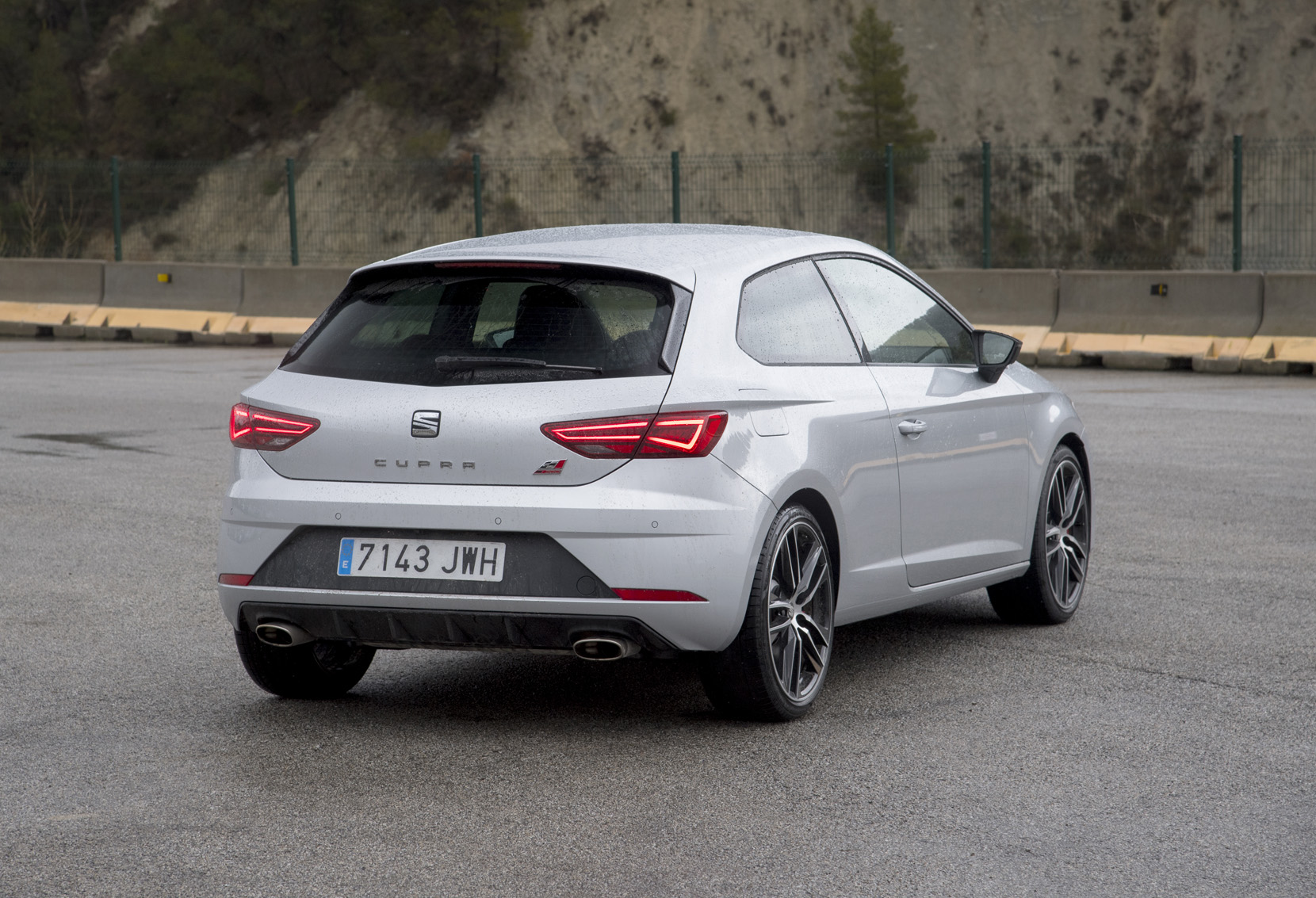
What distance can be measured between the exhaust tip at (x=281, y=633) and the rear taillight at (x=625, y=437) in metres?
1.02

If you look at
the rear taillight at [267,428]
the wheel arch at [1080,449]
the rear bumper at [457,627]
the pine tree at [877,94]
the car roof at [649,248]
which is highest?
the pine tree at [877,94]

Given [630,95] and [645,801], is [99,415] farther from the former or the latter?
[630,95]

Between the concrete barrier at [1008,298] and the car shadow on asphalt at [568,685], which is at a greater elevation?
the concrete barrier at [1008,298]

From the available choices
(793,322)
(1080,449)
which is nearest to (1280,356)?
(1080,449)

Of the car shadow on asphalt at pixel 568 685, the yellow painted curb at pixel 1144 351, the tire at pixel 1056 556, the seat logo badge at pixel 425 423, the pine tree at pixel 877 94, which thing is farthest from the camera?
the pine tree at pixel 877 94

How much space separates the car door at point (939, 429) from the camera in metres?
5.94

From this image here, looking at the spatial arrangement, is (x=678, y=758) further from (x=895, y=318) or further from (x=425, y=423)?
(x=895, y=318)

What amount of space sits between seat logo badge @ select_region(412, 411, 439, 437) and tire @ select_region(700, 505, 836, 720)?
3.38 feet

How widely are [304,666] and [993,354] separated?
2757 millimetres

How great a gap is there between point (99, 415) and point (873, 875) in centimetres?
1184

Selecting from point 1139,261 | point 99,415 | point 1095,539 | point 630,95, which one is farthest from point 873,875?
point 630,95

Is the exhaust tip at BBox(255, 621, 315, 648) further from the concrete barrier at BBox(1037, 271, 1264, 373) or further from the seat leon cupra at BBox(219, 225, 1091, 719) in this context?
the concrete barrier at BBox(1037, 271, 1264, 373)

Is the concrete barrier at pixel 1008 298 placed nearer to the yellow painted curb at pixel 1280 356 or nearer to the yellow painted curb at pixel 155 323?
the yellow painted curb at pixel 1280 356

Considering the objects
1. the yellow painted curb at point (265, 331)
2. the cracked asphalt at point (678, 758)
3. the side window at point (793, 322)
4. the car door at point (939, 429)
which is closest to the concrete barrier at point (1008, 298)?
the yellow painted curb at point (265, 331)
